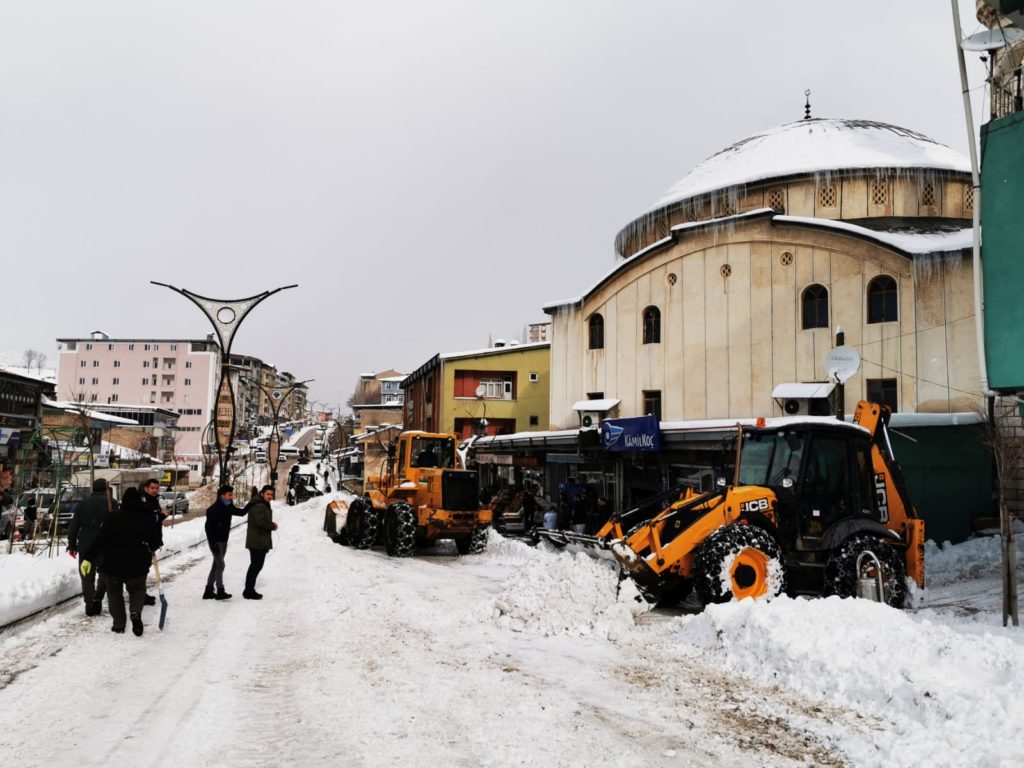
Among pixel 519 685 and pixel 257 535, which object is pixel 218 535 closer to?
pixel 257 535

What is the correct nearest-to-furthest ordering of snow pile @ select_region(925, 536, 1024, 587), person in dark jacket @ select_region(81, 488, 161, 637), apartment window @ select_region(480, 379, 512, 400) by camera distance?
person in dark jacket @ select_region(81, 488, 161, 637), snow pile @ select_region(925, 536, 1024, 587), apartment window @ select_region(480, 379, 512, 400)

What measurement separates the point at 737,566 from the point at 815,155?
934 inches

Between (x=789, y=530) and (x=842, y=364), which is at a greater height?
(x=842, y=364)

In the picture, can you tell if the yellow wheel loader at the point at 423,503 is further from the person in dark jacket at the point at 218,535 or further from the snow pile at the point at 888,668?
the snow pile at the point at 888,668

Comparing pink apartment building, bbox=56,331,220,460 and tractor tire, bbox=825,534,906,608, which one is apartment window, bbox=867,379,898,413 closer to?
tractor tire, bbox=825,534,906,608

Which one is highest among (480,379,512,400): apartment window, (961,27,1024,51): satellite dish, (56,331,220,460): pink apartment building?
(56,331,220,460): pink apartment building

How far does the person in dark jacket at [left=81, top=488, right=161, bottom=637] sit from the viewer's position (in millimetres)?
8398

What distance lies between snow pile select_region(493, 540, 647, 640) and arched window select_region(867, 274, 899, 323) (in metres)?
14.8

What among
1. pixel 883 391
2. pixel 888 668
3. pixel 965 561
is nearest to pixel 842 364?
pixel 965 561

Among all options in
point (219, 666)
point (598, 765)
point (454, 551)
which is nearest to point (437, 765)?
point (598, 765)

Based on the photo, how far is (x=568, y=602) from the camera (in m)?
9.52

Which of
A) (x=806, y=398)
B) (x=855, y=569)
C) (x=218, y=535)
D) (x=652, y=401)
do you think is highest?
(x=652, y=401)

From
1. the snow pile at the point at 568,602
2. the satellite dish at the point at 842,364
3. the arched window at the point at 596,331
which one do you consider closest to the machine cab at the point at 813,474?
the snow pile at the point at 568,602

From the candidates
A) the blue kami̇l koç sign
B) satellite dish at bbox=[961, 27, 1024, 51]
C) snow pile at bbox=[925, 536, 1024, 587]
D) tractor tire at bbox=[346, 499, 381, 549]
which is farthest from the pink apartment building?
satellite dish at bbox=[961, 27, 1024, 51]
